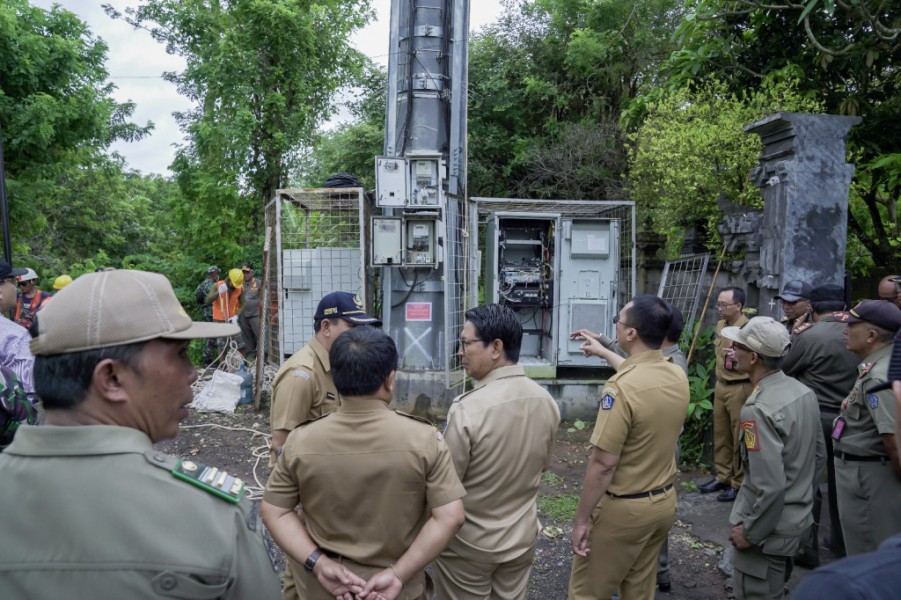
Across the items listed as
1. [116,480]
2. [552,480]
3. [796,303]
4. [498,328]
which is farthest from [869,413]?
[116,480]

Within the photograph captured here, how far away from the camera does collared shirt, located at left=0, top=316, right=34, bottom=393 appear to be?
3.49 metres

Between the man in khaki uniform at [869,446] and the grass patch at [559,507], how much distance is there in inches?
83.6

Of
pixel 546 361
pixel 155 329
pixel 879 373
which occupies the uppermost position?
pixel 155 329

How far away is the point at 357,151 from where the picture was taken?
50.5 feet

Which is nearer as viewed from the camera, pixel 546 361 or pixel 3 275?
pixel 3 275

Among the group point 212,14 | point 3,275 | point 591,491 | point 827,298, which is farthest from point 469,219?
point 212,14

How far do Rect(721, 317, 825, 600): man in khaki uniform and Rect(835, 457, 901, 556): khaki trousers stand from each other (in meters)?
0.40

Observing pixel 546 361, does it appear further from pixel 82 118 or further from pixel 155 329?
pixel 82 118

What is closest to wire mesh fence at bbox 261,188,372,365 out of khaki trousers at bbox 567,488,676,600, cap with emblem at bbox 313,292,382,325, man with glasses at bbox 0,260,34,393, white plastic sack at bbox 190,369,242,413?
white plastic sack at bbox 190,369,242,413

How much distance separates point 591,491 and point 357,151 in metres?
13.8

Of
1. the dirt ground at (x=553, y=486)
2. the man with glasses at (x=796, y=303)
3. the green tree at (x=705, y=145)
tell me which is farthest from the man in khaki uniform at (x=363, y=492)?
the green tree at (x=705, y=145)

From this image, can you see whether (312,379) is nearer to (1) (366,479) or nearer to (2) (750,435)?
(1) (366,479)

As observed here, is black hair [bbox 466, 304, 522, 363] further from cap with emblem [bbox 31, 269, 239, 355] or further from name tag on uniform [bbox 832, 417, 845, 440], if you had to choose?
name tag on uniform [bbox 832, 417, 845, 440]

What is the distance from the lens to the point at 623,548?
111 inches
